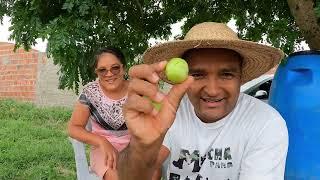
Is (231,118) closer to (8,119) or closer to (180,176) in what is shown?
(180,176)

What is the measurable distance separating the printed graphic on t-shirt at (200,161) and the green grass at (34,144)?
11.8 ft

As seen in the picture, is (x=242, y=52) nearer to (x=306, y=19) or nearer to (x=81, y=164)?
(x=306, y=19)

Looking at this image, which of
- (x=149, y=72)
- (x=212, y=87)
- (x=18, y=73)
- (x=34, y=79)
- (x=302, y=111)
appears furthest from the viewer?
(x=18, y=73)

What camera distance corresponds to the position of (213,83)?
220 cm

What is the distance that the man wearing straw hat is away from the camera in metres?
2.16

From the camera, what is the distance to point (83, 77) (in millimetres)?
3111

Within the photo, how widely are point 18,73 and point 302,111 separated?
30.2 feet

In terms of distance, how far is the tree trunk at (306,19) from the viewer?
2.82 metres

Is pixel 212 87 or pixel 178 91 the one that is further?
pixel 212 87

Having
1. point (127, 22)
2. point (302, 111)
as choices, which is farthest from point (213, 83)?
point (127, 22)

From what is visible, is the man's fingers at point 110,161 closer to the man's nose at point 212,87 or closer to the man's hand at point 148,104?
the man's nose at point 212,87

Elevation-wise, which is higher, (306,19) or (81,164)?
(306,19)

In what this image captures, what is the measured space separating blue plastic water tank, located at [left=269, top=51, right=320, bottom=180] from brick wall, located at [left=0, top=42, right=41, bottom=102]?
28.4ft

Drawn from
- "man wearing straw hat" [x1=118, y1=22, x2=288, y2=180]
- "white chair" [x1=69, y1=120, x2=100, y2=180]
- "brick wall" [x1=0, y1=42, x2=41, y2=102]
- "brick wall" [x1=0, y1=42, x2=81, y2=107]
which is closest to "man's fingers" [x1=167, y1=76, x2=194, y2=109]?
"man wearing straw hat" [x1=118, y1=22, x2=288, y2=180]
